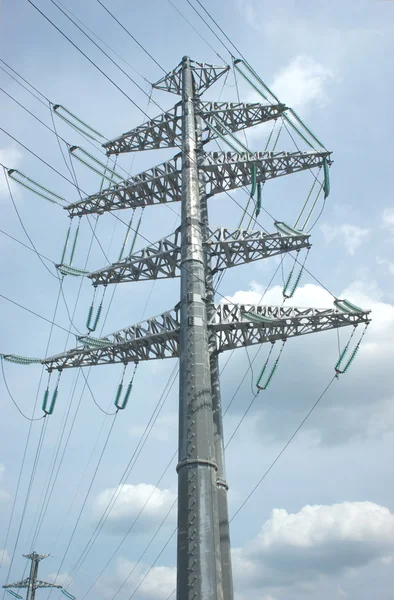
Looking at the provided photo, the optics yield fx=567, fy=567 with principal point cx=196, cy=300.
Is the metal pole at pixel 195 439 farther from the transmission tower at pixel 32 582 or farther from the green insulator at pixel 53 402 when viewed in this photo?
the transmission tower at pixel 32 582

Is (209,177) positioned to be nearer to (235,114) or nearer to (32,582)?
(235,114)

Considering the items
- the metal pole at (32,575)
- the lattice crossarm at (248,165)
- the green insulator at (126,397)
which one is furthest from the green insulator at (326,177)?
the metal pole at (32,575)

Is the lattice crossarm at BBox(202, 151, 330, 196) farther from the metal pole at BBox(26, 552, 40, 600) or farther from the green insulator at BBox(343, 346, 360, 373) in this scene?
the metal pole at BBox(26, 552, 40, 600)

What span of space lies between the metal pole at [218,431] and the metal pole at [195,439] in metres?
1.10

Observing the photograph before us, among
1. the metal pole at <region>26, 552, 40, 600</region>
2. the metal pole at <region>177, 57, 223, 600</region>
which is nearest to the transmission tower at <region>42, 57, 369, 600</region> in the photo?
the metal pole at <region>177, 57, 223, 600</region>

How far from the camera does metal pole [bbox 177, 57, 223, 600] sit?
1486 cm

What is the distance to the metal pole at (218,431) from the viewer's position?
1786 centimetres

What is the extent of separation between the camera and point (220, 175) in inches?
970

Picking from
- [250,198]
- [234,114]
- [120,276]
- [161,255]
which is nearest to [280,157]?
[250,198]

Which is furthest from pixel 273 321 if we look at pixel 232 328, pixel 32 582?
pixel 32 582

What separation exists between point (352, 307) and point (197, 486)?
825 cm

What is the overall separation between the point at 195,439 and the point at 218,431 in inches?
139

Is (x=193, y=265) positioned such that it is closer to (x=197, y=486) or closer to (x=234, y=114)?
(x=197, y=486)

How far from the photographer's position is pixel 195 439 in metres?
16.5
